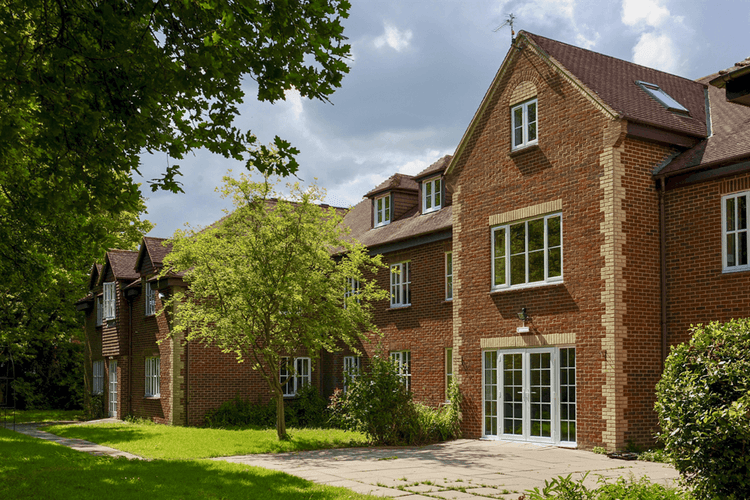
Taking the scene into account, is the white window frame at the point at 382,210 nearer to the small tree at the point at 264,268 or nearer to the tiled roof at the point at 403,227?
the tiled roof at the point at 403,227

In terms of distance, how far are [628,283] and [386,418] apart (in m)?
6.29

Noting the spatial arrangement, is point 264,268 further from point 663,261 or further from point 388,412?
point 663,261

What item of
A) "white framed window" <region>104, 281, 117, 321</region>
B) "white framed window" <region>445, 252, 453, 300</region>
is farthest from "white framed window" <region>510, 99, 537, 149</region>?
"white framed window" <region>104, 281, 117, 321</region>

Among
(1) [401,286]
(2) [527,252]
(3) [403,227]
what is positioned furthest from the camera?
(3) [403,227]

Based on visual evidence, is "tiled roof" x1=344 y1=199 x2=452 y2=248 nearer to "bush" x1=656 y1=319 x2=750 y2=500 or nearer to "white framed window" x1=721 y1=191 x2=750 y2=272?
"white framed window" x1=721 y1=191 x2=750 y2=272

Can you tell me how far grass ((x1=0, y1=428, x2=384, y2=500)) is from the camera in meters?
10.5

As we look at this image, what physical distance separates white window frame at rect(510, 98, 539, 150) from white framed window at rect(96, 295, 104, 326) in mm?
21131

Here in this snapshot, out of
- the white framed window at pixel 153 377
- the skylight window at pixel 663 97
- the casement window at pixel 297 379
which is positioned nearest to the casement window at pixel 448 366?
the casement window at pixel 297 379

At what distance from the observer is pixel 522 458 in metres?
14.7

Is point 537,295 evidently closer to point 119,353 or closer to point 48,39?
point 48,39

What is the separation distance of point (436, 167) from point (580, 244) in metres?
8.64

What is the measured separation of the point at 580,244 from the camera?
16266mm

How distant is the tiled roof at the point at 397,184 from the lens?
85.5 ft

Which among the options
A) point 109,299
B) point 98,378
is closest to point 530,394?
point 109,299
